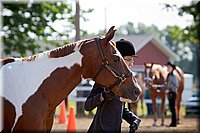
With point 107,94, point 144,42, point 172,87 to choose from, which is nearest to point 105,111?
point 107,94

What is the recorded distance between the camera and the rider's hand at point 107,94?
434 centimetres

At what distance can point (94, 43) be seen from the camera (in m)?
4.09

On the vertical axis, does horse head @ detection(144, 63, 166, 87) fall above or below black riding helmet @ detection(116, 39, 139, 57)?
below

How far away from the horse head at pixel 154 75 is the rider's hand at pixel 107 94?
11596 millimetres

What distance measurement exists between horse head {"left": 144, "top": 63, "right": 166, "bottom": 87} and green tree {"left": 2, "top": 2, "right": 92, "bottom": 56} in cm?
755

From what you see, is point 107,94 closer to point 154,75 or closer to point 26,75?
point 26,75

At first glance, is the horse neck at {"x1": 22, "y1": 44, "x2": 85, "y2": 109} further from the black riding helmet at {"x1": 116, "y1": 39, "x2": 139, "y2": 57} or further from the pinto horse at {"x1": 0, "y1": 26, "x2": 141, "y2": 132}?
the black riding helmet at {"x1": 116, "y1": 39, "x2": 139, "y2": 57}

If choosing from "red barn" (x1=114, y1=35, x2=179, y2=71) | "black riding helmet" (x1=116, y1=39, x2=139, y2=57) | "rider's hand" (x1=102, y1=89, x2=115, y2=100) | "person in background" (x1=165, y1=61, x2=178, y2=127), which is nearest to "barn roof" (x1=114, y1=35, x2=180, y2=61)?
"red barn" (x1=114, y1=35, x2=179, y2=71)

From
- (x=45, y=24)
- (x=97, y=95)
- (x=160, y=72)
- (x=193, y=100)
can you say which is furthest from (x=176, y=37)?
(x=97, y=95)

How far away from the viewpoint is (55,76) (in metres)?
4.09

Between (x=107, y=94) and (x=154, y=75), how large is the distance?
11.8 metres

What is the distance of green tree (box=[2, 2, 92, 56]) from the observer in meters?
21.5

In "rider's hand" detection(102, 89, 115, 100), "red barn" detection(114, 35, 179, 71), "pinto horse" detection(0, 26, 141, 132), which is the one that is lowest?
"red barn" detection(114, 35, 179, 71)

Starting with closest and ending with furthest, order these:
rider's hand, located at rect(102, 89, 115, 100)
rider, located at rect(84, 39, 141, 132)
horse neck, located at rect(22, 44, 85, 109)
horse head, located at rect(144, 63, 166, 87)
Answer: horse neck, located at rect(22, 44, 85, 109) < rider's hand, located at rect(102, 89, 115, 100) < rider, located at rect(84, 39, 141, 132) < horse head, located at rect(144, 63, 166, 87)
